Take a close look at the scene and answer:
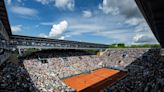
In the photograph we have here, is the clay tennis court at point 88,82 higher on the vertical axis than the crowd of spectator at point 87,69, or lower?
lower

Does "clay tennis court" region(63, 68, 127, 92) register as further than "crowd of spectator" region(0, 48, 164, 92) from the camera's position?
Yes

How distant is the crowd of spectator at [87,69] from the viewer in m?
18.8

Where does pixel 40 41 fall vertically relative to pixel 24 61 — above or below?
above

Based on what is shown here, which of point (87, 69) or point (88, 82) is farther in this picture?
point (87, 69)

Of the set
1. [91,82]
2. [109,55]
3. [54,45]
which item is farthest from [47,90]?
[109,55]

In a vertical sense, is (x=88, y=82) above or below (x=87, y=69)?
below

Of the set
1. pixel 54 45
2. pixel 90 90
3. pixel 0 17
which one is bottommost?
pixel 90 90

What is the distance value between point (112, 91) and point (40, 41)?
20.0 metres

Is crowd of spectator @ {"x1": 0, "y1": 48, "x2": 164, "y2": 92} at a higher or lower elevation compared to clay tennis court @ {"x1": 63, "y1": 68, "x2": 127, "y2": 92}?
higher

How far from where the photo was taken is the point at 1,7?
13.2 meters

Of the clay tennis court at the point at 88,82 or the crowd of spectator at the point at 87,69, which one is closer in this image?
the crowd of spectator at the point at 87,69

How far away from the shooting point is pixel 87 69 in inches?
1487

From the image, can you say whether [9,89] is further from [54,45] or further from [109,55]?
[109,55]

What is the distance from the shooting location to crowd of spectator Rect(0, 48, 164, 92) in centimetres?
1877
